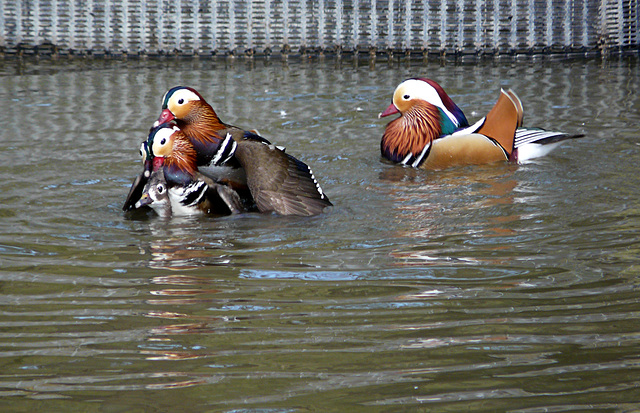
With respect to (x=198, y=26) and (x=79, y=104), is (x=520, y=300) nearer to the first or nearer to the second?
(x=79, y=104)

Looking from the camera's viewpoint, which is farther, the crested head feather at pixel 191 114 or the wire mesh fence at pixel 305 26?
the wire mesh fence at pixel 305 26

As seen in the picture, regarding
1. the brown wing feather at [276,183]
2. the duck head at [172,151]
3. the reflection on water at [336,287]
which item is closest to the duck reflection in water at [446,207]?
the reflection on water at [336,287]

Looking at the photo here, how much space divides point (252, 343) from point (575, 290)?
5.04 ft

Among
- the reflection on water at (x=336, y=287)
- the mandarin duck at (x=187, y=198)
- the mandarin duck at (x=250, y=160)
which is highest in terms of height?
the mandarin duck at (x=250, y=160)

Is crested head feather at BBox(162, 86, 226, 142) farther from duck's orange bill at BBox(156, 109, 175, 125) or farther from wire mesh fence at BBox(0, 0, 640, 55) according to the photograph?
wire mesh fence at BBox(0, 0, 640, 55)

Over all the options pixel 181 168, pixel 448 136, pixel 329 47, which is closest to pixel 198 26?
pixel 329 47

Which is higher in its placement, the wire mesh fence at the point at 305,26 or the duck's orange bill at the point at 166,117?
the wire mesh fence at the point at 305,26

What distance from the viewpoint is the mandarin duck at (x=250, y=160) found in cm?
570

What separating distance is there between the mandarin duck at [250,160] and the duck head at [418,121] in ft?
6.09

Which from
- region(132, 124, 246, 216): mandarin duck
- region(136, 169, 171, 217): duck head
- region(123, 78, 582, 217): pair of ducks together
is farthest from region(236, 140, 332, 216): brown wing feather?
region(136, 169, 171, 217): duck head

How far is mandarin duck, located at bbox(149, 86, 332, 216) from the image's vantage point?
570 centimetres

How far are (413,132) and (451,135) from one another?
358 mm

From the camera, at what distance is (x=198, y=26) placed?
50.1 feet

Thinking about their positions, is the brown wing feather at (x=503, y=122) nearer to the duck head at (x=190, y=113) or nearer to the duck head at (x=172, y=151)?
the duck head at (x=190, y=113)
